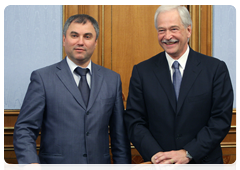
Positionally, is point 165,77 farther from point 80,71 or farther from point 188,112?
point 80,71

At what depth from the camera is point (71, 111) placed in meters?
1.78

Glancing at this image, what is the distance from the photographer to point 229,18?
2752 millimetres

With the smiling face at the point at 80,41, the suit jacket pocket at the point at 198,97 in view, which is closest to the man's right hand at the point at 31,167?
the smiling face at the point at 80,41

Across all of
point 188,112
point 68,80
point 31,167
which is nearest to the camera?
point 31,167

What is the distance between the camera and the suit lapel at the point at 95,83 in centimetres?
184

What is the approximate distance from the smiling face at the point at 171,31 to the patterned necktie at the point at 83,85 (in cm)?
62

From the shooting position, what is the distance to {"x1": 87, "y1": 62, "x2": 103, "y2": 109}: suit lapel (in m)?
1.84

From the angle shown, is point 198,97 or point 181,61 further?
point 181,61

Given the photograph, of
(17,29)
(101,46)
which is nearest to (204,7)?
(101,46)

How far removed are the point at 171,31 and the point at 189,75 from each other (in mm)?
335

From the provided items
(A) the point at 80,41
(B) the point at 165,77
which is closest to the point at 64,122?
(A) the point at 80,41

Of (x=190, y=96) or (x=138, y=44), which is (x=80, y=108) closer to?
(x=190, y=96)

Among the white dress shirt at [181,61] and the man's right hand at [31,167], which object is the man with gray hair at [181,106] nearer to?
the white dress shirt at [181,61]

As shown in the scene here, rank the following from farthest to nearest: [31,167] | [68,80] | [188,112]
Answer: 1. [68,80]
2. [188,112]
3. [31,167]
